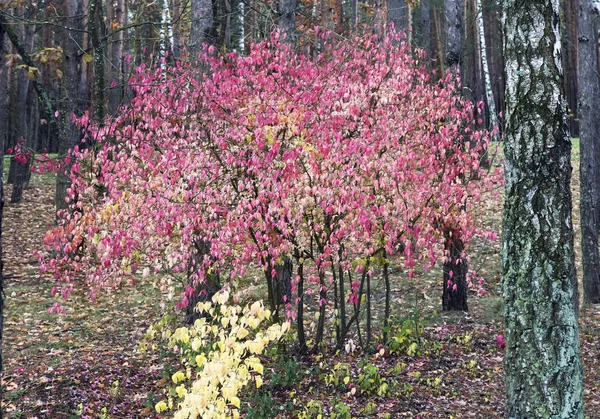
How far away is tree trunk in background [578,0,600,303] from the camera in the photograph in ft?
33.5

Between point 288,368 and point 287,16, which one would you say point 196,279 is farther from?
point 287,16

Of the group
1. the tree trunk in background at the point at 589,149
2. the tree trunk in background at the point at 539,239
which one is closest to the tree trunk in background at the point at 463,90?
the tree trunk in background at the point at 589,149

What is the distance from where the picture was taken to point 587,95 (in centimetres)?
1037

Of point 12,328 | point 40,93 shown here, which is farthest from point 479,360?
point 40,93

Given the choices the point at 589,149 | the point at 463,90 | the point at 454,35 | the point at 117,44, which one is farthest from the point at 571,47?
the point at 463,90

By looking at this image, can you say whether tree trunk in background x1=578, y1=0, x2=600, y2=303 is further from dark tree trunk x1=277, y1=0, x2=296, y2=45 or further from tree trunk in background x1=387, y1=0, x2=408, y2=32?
dark tree trunk x1=277, y1=0, x2=296, y2=45

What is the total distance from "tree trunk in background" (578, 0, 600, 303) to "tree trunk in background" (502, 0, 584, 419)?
256 inches

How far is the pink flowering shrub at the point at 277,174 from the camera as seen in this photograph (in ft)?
21.7

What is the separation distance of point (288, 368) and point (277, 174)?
239 cm

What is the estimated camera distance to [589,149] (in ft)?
34.4

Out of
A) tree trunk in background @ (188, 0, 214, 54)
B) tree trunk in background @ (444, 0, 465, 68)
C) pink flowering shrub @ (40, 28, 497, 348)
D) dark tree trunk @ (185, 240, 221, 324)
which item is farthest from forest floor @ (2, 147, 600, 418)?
tree trunk in background @ (444, 0, 465, 68)

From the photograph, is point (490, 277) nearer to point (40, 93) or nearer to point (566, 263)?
point (566, 263)

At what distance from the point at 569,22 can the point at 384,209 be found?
2682 centimetres

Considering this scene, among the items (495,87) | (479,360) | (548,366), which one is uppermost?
(495,87)
